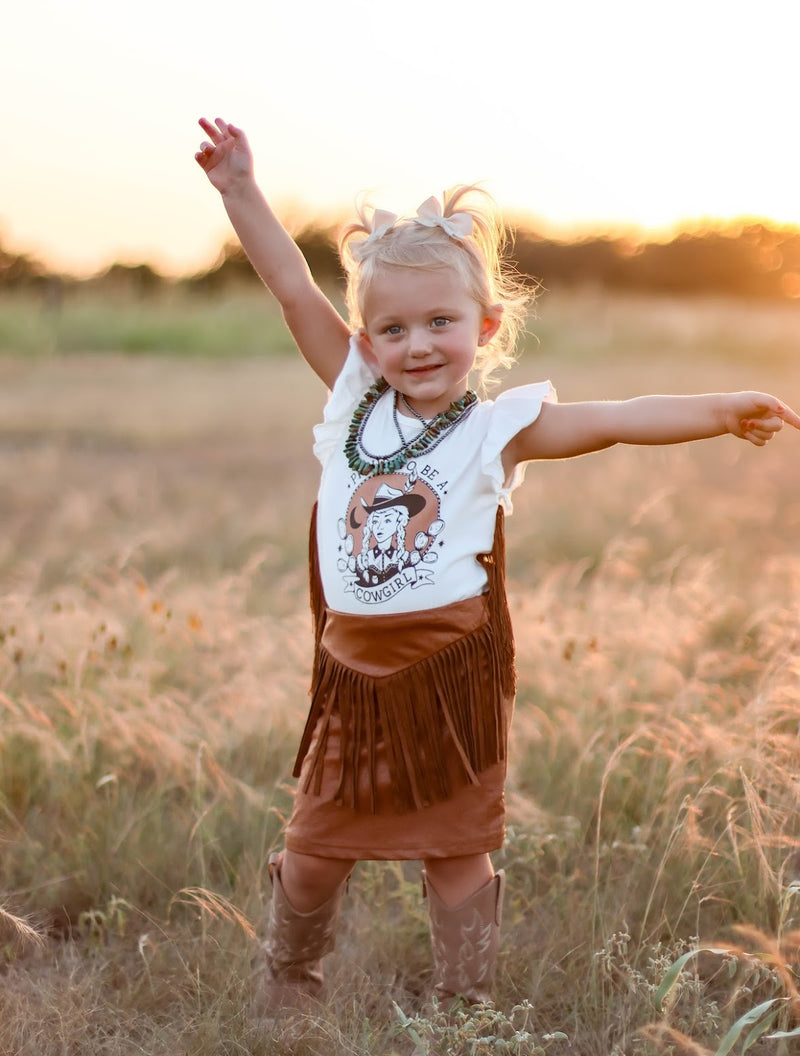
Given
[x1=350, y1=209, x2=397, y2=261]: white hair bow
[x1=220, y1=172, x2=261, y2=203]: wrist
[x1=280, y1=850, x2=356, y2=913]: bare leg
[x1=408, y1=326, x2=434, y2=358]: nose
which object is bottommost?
[x1=280, y1=850, x2=356, y2=913]: bare leg

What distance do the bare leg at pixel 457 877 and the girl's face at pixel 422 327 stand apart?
3.02 ft

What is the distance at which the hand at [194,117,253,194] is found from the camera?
2697 millimetres

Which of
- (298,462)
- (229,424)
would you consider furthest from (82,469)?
(229,424)

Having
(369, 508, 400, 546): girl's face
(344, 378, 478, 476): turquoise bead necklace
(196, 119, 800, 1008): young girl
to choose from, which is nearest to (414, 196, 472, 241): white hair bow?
(196, 119, 800, 1008): young girl

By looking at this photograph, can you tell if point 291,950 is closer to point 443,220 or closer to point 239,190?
point 443,220

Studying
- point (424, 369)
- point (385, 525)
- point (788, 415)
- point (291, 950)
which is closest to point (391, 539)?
point (385, 525)

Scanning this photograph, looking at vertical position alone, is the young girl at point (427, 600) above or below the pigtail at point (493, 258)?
below

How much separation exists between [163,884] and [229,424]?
30.7 feet

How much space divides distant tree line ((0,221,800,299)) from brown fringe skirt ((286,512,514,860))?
20313mm

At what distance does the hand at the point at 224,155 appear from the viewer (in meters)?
2.70

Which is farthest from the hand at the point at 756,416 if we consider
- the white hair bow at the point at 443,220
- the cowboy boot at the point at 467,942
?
the cowboy boot at the point at 467,942

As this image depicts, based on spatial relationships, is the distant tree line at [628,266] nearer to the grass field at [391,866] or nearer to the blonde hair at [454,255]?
the grass field at [391,866]

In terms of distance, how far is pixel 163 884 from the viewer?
2896 millimetres

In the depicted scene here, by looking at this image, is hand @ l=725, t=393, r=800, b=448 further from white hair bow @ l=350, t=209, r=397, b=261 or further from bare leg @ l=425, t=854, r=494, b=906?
bare leg @ l=425, t=854, r=494, b=906
